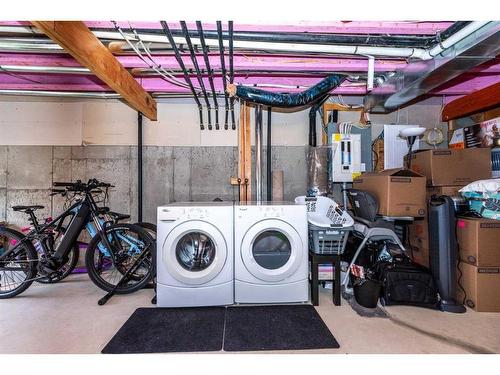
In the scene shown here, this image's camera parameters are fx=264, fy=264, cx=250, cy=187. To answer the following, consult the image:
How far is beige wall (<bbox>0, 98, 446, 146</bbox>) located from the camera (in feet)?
11.3

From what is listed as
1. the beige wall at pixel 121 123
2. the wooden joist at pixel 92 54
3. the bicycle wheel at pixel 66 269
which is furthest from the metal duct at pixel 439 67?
the bicycle wheel at pixel 66 269

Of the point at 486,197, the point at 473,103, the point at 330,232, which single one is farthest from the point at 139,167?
the point at 473,103

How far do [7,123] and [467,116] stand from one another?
590 cm

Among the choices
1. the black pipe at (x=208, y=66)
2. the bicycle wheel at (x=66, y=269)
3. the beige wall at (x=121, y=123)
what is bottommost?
the bicycle wheel at (x=66, y=269)

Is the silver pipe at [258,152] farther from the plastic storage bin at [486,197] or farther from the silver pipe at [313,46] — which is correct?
the plastic storage bin at [486,197]

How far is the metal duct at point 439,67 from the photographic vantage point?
1.85 m

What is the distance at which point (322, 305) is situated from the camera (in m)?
2.38

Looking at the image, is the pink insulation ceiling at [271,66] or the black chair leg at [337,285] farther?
the black chair leg at [337,285]

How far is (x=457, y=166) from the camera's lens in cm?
276

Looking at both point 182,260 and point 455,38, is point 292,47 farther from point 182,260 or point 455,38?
point 182,260

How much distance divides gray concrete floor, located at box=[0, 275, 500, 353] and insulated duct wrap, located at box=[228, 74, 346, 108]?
2.01 metres

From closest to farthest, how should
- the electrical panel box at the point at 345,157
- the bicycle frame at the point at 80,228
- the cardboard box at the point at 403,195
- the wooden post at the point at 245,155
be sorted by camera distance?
the cardboard box at the point at 403,195 → the bicycle frame at the point at 80,228 → the electrical panel box at the point at 345,157 → the wooden post at the point at 245,155

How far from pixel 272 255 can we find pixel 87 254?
184 cm

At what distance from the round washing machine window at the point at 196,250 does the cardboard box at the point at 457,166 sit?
2400 millimetres
